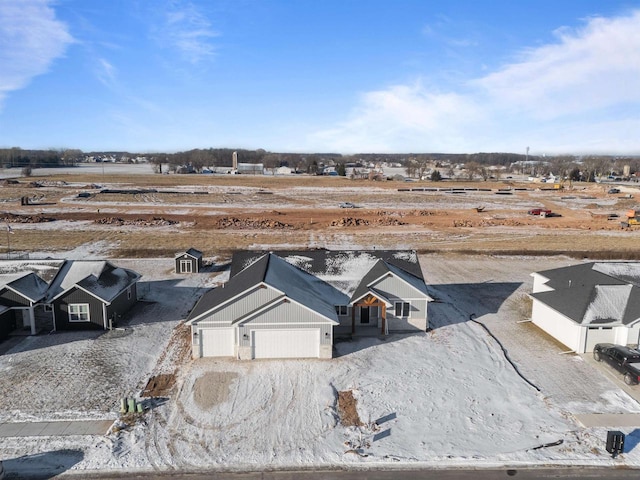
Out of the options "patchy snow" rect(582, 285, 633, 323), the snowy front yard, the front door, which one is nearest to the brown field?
"patchy snow" rect(582, 285, 633, 323)

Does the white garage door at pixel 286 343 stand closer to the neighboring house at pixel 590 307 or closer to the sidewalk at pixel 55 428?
the sidewalk at pixel 55 428

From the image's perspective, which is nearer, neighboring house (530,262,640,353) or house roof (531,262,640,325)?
neighboring house (530,262,640,353)

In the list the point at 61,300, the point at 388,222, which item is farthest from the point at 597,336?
the point at 388,222

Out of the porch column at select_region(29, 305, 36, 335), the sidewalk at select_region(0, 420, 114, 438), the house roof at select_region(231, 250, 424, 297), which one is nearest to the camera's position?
the sidewalk at select_region(0, 420, 114, 438)

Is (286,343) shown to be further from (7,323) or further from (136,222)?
(136,222)

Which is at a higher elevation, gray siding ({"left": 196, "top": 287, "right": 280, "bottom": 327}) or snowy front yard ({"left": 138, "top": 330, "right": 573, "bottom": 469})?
gray siding ({"left": 196, "top": 287, "right": 280, "bottom": 327})

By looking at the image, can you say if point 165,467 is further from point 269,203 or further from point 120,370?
point 269,203

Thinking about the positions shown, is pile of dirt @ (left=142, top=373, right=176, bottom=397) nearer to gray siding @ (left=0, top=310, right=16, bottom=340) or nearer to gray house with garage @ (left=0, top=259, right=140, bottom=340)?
gray house with garage @ (left=0, top=259, right=140, bottom=340)

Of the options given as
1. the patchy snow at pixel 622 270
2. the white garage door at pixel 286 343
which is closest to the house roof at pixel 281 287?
the white garage door at pixel 286 343
